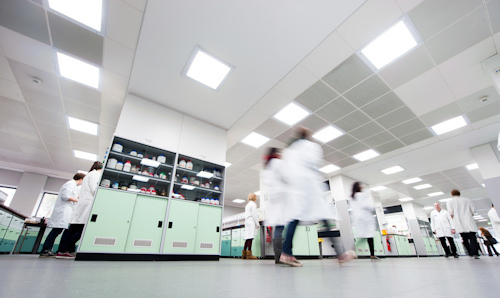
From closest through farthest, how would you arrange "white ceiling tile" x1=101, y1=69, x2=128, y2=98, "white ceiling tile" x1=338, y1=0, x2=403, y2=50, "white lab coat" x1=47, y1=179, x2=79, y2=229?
1. "white ceiling tile" x1=338, y1=0, x2=403, y2=50
2. "white lab coat" x1=47, y1=179, x2=79, y2=229
3. "white ceiling tile" x1=101, y1=69, x2=128, y2=98

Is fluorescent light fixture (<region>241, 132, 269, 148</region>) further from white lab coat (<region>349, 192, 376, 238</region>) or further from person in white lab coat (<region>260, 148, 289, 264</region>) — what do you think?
person in white lab coat (<region>260, 148, 289, 264</region>)

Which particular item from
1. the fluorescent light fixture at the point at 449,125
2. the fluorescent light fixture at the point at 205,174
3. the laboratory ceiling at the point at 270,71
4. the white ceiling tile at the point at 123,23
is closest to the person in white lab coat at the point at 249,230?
the fluorescent light fixture at the point at 205,174

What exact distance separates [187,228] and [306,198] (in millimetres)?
2770

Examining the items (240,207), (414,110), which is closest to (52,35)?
(414,110)

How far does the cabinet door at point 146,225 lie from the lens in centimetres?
360

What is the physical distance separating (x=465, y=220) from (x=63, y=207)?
8.42m

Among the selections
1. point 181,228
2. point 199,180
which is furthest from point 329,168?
point 181,228

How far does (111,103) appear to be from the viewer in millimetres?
4969

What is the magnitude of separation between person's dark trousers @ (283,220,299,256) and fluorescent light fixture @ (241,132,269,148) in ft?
12.6

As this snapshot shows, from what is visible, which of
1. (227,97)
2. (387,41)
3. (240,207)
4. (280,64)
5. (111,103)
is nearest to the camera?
(387,41)

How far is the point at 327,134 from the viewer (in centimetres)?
583

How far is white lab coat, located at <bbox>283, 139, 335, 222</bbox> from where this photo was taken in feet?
7.86

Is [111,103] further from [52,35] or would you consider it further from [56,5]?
[56,5]

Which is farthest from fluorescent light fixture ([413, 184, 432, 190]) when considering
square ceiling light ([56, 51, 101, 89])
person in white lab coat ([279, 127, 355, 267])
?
square ceiling light ([56, 51, 101, 89])
